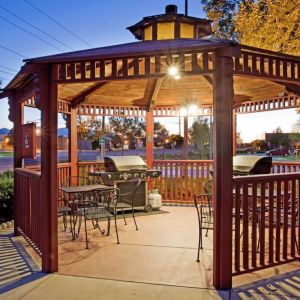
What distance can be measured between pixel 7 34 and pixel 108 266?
22.0m

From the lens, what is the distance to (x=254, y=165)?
21.4 feet

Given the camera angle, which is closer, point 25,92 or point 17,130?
point 25,92

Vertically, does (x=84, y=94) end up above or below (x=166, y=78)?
below

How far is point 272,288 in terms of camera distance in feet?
11.4

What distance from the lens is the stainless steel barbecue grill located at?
696 centimetres

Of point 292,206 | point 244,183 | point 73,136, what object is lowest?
point 292,206

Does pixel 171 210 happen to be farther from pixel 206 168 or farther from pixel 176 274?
pixel 176 274

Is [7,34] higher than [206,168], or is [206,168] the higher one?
[7,34]

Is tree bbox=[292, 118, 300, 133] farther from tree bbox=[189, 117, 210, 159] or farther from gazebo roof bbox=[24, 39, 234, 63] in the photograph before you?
gazebo roof bbox=[24, 39, 234, 63]

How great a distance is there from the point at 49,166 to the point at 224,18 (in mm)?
10933

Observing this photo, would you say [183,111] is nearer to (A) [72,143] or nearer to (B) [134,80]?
(A) [72,143]

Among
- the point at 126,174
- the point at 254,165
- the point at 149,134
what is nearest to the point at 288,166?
the point at 254,165

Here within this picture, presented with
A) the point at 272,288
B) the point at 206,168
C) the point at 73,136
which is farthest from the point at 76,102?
the point at 272,288

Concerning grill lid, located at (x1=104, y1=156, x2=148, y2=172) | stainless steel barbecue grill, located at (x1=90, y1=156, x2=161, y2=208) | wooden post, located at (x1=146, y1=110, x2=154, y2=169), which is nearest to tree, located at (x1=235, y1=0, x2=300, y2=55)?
wooden post, located at (x1=146, y1=110, x2=154, y2=169)
